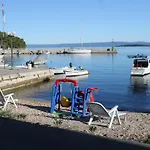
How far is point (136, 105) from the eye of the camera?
23.6m

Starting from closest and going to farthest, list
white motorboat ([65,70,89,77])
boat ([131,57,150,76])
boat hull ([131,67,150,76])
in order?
boat hull ([131,67,150,76]), boat ([131,57,150,76]), white motorboat ([65,70,89,77])

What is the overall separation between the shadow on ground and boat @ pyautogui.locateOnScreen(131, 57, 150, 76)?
40679 mm

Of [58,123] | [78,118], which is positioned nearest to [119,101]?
[78,118]

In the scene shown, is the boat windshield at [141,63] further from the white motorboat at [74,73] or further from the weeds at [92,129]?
the weeds at [92,129]

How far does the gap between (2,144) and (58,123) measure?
13.7 feet

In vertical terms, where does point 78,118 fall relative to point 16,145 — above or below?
below

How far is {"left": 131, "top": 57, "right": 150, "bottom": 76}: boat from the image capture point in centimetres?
4622

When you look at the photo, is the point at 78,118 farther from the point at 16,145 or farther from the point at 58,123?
the point at 16,145

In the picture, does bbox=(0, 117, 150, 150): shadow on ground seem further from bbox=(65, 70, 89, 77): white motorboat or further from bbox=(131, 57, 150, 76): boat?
bbox=(131, 57, 150, 76): boat

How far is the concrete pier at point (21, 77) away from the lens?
3194cm

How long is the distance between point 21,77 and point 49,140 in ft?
96.8

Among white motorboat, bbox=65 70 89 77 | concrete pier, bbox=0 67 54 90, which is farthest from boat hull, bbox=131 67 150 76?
concrete pier, bbox=0 67 54 90

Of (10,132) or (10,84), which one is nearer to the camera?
(10,132)

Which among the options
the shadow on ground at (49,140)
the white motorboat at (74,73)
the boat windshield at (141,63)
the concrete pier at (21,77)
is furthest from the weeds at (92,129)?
the boat windshield at (141,63)
